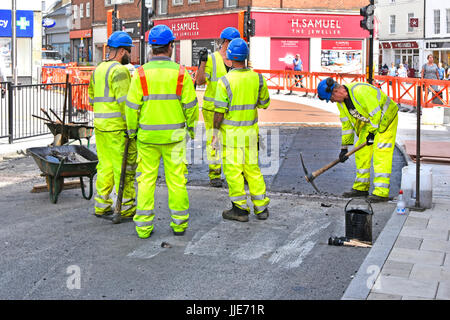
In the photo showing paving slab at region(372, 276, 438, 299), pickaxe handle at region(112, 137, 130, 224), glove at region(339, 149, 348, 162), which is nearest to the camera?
paving slab at region(372, 276, 438, 299)

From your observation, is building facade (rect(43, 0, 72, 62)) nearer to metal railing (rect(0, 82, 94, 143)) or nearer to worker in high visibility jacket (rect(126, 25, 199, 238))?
metal railing (rect(0, 82, 94, 143))

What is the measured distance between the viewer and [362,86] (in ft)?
28.4

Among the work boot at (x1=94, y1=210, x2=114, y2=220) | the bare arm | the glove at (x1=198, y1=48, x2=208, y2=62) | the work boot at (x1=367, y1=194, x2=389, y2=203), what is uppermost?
the glove at (x1=198, y1=48, x2=208, y2=62)

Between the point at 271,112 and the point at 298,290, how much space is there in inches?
653

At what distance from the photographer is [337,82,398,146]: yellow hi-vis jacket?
8.50 meters

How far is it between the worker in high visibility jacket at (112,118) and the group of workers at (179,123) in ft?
0.04

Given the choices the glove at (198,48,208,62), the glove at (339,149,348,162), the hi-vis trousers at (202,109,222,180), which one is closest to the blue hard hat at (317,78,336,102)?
the glove at (339,149,348,162)

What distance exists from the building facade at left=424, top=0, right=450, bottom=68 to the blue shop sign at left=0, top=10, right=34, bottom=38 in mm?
33806

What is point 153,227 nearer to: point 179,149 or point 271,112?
point 179,149

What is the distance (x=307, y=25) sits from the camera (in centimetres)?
4166

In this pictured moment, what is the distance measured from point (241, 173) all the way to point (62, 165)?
83.4 inches

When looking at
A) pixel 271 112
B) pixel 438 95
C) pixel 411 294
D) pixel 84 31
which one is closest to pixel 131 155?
pixel 411 294

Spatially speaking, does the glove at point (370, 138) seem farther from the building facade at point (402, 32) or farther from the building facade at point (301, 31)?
the building facade at point (402, 32)
